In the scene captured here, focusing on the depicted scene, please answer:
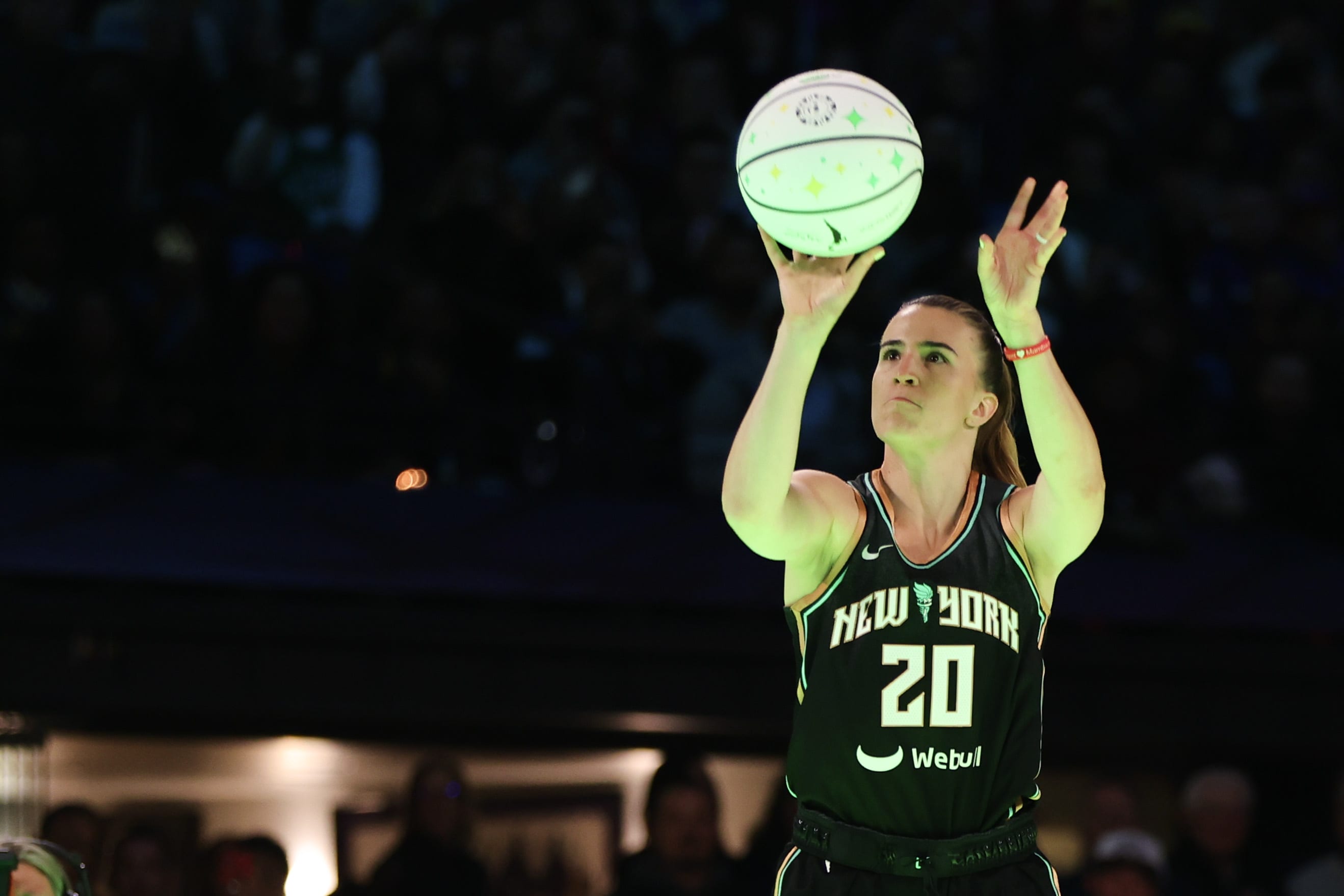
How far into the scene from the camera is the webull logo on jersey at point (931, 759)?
350cm

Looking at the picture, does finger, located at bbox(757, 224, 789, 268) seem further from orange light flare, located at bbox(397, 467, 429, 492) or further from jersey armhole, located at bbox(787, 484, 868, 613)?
orange light flare, located at bbox(397, 467, 429, 492)

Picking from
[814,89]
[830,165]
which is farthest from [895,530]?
[814,89]

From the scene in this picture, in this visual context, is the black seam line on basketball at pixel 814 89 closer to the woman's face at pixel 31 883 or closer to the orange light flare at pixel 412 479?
the woman's face at pixel 31 883

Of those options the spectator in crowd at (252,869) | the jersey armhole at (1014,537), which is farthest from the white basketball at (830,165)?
the spectator in crowd at (252,869)

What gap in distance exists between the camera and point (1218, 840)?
7.25 meters

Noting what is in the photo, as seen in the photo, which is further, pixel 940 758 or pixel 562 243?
pixel 562 243

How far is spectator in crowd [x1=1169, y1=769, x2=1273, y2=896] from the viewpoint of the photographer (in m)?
7.14

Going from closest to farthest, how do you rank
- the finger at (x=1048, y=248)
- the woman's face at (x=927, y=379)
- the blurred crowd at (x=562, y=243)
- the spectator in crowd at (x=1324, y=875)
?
the finger at (x=1048, y=248)
the woman's face at (x=927, y=379)
the spectator in crowd at (x=1324, y=875)
the blurred crowd at (x=562, y=243)

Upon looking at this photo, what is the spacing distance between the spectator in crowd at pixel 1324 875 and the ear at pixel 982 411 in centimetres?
413

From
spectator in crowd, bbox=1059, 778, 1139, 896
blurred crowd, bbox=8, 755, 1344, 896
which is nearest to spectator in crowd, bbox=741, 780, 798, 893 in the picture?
blurred crowd, bbox=8, 755, 1344, 896

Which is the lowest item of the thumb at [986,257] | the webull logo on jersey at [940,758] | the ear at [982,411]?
the webull logo on jersey at [940,758]

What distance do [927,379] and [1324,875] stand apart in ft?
14.7

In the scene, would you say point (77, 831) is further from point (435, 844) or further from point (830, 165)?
point (830, 165)

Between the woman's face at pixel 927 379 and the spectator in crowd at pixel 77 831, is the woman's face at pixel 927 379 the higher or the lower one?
the higher one
